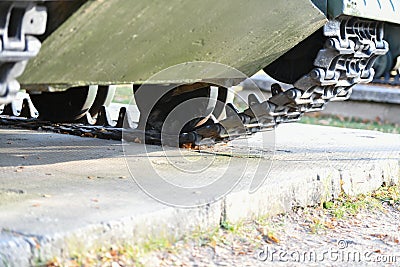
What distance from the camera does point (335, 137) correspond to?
6352mm

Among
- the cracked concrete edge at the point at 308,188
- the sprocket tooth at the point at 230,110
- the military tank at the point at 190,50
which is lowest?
the cracked concrete edge at the point at 308,188

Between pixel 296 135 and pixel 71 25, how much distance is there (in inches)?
136

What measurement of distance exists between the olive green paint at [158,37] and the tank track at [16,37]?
0.15 meters

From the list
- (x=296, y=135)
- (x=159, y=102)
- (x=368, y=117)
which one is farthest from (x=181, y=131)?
(x=368, y=117)

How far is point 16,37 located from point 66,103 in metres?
2.92

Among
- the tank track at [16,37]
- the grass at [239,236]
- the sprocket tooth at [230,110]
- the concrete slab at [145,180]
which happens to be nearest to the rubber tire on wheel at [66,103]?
the concrete slab at [145,180]

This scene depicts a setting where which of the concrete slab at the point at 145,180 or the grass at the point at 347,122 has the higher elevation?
the grass at the point at 347,122

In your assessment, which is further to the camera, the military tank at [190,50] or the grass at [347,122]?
the grass at [347,122]

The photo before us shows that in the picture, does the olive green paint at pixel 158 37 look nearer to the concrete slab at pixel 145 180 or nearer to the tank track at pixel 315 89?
the tank track at pixel 315 89

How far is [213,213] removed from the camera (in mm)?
3641

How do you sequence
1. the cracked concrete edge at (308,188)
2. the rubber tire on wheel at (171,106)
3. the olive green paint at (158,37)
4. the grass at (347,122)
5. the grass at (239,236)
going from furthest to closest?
the grass at (347,122)
the rubber tire on wheel at (171,106)
the cracked concrete edge at (308,188)
the olive green paint at (158,37)
the grass at (239,236)

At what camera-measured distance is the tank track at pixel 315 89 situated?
484cm

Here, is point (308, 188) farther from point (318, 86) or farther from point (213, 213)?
point (213, 213)

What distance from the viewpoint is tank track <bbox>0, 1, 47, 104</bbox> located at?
9.29 feet
